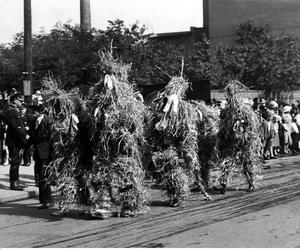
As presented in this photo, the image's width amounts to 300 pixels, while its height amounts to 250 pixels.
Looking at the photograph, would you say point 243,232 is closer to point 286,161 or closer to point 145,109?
point 145,109

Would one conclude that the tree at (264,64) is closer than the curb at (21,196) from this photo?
No

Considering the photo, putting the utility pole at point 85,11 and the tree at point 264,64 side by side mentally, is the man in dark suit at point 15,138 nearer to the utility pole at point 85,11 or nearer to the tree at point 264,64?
the utility pole at point 85,11

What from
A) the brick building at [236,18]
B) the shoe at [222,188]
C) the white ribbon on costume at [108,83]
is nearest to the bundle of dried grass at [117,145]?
the white ribbon on costume at [108,83]

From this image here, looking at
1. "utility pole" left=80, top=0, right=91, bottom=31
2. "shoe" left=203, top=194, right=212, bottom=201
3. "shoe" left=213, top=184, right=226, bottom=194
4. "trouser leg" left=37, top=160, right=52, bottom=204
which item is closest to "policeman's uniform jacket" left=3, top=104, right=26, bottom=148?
"trouser leg" left=37, top=160, right=52, bottom=204

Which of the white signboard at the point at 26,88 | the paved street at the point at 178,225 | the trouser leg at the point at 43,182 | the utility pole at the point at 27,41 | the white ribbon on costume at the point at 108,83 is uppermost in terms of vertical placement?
the utility pole at the point at 27,41

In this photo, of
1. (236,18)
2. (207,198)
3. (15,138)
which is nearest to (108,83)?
(207,198)

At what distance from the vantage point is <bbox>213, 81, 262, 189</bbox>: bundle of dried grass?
9859 mm

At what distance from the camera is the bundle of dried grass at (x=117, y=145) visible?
7836mm

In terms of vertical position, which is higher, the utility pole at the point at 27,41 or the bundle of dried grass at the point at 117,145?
the utility pole at the point at 27,41

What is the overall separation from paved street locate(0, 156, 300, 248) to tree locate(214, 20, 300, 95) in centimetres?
1855

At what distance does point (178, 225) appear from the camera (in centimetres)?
727

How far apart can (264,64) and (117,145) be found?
70.7 feet

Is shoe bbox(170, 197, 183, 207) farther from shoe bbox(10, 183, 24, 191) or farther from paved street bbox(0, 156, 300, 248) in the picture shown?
shoe bbox(10, 183, 24, 191)

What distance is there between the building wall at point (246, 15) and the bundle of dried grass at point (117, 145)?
105 ft
